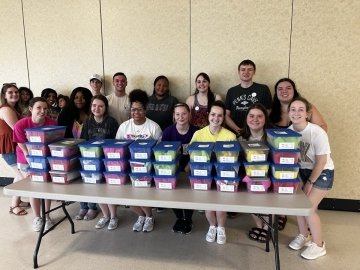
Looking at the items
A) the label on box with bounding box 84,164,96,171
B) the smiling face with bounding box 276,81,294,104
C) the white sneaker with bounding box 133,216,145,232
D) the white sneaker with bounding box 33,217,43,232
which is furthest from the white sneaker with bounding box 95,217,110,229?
the smiling face with bounding box 276,81,294,104

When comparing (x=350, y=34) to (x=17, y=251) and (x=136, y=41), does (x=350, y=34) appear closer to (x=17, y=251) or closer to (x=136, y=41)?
(x=136, y=41)

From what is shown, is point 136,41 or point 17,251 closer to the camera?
point 17,251

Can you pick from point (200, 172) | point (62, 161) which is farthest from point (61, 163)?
point (200, 172)

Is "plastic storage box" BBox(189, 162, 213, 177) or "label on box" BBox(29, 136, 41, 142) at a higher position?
"label on box" BBox(29, 136, 41, 142)

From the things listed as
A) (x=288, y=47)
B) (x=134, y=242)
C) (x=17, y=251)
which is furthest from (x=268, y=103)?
(x=17, y=251)

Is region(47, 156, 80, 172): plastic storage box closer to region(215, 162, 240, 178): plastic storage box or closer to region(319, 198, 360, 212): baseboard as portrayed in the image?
region(215, 162, 240, 178): plastic storage box

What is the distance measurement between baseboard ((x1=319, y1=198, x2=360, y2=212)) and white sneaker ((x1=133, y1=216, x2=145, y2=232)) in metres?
2.11

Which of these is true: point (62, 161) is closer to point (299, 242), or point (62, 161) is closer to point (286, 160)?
point (286, 160)

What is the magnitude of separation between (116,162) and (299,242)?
5.78 feet

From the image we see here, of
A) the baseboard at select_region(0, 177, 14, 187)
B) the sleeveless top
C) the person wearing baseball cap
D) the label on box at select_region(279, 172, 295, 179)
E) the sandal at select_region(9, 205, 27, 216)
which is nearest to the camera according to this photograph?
the label on box at select_region(279, 172, 295, 179)

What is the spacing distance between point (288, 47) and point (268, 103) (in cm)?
70

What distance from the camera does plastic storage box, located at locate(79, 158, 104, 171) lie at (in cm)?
216

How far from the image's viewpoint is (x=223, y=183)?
1995mm

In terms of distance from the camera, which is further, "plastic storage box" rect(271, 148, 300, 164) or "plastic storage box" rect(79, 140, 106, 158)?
"plastic storage box" rect(79, 140, 106, 158)
